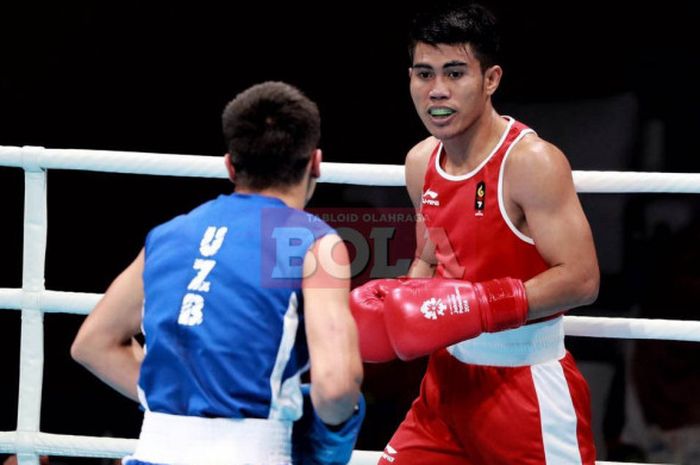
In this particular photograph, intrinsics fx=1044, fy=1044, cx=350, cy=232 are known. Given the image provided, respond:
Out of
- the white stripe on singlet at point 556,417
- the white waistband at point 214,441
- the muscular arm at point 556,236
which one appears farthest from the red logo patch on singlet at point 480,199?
the white waistband at point 214,441

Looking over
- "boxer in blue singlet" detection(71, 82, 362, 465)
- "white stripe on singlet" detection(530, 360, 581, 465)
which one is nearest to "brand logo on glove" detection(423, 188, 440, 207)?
"white stripe on singlet" detection(530, 360, 581, 465)

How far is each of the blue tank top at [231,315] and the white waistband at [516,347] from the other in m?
0.64

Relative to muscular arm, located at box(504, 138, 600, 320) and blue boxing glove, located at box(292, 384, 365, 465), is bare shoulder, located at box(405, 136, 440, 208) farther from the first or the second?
blue boxing glove, located at box(292, 384, 365, 465)

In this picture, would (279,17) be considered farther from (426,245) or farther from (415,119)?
(426,245)

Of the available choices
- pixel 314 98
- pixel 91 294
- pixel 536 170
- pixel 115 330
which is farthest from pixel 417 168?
pixel 314 98

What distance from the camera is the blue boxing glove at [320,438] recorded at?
1.75 metres

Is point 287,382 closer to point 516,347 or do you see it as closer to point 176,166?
point 516,347

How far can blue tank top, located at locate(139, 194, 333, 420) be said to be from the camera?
1681mm

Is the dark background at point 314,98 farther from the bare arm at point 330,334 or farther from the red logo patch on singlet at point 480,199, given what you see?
the bare arm at point 330,334

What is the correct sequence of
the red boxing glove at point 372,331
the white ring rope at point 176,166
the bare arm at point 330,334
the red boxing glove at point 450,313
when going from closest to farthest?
the bare arm at point 330,334 < the red boxing glove at point 450,313 < the red boxing glove at point 372,331 < the white ring rope at point 176,166

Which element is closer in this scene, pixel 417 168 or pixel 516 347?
pixel 516 347

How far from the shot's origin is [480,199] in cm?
229

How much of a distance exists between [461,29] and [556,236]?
0.52m

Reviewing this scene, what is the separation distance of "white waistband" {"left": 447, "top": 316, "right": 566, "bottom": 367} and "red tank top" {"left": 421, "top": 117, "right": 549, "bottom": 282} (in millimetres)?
121
